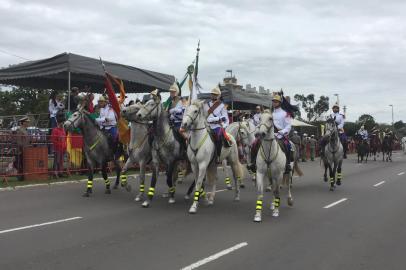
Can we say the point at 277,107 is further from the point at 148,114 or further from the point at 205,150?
the point at 148,114

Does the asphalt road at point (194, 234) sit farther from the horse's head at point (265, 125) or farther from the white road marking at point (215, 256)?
the horse's head at point (265, 125)

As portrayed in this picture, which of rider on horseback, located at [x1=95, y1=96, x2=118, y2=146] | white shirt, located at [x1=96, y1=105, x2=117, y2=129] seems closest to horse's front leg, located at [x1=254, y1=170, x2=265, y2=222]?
rider on horseback, located at [x1=95, y1=96, x2=118, y2=146]

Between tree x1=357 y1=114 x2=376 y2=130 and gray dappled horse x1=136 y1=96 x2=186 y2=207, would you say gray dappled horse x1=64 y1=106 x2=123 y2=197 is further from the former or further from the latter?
tree x1=357 y1=114 x2=376 y2=130

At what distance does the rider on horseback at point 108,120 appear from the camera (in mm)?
13305

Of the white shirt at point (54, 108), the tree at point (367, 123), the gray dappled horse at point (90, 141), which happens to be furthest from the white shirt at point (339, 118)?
the tree at point (367, 123)

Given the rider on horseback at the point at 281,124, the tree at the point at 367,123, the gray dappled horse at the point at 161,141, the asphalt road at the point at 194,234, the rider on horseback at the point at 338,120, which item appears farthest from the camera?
the tree at the point at 367,123

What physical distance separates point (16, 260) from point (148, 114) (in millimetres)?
5164

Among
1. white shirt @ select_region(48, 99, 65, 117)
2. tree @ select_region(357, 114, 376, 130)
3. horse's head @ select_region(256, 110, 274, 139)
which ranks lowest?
horse's head @ select_region(256, 110, 274, 139)

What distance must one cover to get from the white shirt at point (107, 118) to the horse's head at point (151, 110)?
309cm

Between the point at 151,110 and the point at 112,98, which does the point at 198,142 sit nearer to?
the point at 151,110

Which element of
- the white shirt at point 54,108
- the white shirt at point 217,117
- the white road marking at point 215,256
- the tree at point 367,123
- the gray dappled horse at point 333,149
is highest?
the tree at point 367,123

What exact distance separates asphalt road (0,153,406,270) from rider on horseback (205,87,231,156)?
1.64 meters

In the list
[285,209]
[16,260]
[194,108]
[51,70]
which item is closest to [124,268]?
[16,260]

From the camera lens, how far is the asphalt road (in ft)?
20.7
